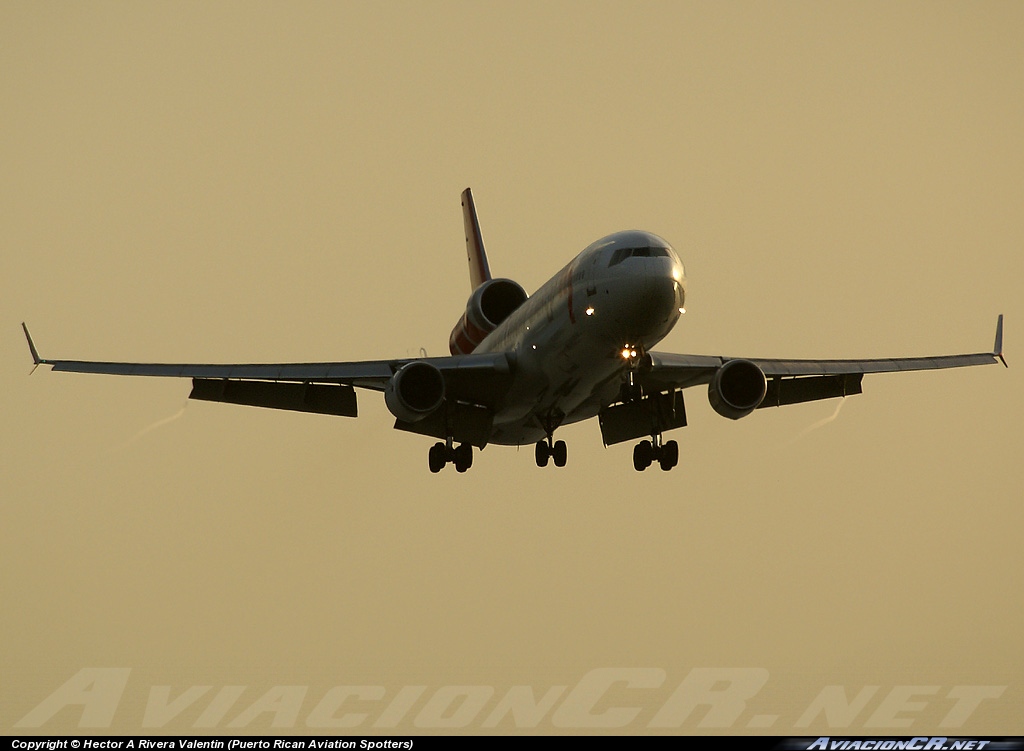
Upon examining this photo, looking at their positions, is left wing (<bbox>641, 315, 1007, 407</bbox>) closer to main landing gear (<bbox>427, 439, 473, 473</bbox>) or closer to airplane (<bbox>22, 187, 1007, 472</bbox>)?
airplane (<bbox>22, 187, 1007, 472</bbox>)

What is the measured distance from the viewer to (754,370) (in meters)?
46.3

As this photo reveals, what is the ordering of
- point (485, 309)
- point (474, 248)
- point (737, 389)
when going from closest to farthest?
→ point (737, 389) → point (485, 309) → point (474, 248)

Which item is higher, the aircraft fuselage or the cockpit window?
the cockpit window

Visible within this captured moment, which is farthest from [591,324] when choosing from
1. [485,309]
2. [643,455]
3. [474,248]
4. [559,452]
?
[474,248]

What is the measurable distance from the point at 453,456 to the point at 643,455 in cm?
599

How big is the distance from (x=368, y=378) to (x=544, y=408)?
5.47 metres

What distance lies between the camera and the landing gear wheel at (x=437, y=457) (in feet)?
161

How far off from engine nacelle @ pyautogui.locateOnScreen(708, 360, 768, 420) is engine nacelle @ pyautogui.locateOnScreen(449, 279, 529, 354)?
951 centimetres

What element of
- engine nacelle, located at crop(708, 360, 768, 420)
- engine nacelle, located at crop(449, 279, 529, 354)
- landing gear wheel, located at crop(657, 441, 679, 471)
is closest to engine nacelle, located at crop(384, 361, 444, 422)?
engine nacelle, located at crop(449, 279, 529, 354)

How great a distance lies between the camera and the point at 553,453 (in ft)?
166

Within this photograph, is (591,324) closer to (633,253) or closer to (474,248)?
(633,253)

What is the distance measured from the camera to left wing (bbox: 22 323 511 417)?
4669 cm

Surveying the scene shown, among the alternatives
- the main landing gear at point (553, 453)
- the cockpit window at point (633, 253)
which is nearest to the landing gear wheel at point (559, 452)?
the main landing gear at point (553, 453)
